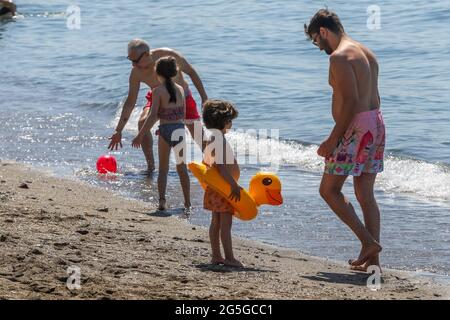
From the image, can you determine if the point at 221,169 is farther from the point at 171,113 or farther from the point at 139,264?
the point at 171,113

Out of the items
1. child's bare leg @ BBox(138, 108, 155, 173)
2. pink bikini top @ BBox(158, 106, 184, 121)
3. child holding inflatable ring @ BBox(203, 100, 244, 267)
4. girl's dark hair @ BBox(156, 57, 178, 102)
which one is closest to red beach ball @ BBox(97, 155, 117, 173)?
child's bare leg @ BBox(138, 108, 155, 173)

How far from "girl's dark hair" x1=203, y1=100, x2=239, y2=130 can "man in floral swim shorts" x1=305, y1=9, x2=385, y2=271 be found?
0.63m

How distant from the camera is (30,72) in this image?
58.3 ft

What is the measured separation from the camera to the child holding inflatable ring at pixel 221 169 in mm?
6273

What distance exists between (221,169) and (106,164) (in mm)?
3949

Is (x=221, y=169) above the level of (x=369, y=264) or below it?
above

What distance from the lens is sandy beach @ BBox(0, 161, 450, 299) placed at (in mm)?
5449

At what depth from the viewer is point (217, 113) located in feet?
20.8

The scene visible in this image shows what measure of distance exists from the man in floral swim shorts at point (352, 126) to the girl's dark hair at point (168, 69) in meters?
1.86

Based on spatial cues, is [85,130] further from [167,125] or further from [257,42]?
[257,42]

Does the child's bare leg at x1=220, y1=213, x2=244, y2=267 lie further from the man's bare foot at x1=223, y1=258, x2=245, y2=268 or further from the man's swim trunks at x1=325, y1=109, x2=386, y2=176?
the man's swim trunks at x1=325, y1=109, x2=386, y2=176

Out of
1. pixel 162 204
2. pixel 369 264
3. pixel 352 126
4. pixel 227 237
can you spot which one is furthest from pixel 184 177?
pixel 352 126

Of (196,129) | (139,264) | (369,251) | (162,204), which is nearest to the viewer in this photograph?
(139,264)

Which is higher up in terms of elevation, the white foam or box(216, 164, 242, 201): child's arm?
box(216, 164, 242, 201): child's arm
